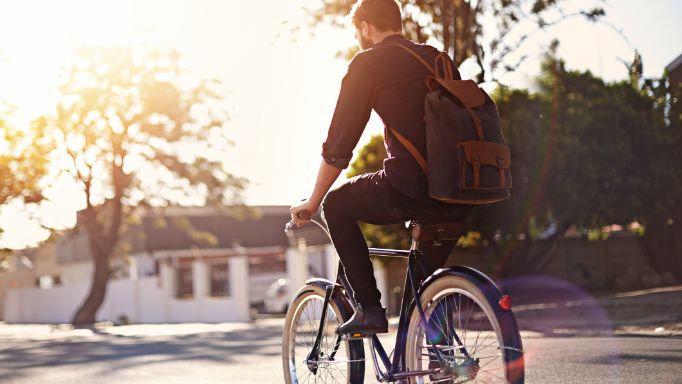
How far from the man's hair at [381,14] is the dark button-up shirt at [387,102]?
0.08 meters

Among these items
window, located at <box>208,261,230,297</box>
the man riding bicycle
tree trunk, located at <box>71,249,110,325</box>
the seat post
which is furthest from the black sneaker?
tree trunk, located at <box>71,249,110,325</box>

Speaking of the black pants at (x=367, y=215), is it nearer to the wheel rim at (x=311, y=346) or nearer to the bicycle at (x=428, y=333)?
the bicycle at (x=428, y=333)

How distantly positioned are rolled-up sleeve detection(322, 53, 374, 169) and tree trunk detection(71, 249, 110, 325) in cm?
3216

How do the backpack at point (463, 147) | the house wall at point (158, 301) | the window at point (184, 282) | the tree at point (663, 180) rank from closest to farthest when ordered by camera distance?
the backpack at point (463, 147)
the tree at point (663, 180)
the house wall at point (158, 301)
the window at point (184, 282)

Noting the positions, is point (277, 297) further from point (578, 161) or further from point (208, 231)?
point (208, 231)

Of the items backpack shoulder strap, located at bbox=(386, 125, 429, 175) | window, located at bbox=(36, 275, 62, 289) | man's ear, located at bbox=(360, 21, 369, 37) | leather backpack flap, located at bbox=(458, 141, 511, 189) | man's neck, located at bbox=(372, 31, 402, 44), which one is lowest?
leather backpack flap, located at bbox=(458, 141, 511, 189)

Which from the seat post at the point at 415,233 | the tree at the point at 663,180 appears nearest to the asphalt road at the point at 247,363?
the seat post at the point at 415,233

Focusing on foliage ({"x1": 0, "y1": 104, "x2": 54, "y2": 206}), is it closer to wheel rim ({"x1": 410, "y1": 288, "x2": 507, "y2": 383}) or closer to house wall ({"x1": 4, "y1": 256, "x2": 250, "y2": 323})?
house wall ({"x1": 4, "y1": 256, "x2": 250, "y2": 323})

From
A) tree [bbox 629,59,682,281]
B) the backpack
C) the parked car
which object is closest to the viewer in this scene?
the backpack

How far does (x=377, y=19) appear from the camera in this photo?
13.0ft

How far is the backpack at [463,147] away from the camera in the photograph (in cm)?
347

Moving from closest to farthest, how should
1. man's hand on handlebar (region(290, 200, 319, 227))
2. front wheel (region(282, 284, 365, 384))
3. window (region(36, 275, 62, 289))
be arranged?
man's hand on handlebar (region(290, 200, 319, 227)), front wheel (region(282, 284, 365, 384)), window (region(36, 275, 62, 289))

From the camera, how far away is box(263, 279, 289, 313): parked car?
95.1 feet

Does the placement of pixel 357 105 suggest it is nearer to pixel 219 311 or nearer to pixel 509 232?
pixel 509 232
